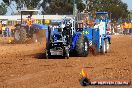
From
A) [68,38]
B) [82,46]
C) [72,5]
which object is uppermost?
[72,5]

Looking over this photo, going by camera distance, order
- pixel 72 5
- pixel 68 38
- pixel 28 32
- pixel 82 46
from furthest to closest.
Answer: pixel 72 5
pixel 28 32
pixel 82 46
pixel 68 38

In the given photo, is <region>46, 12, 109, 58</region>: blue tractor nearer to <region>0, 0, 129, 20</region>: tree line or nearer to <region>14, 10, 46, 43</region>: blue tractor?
<region>14, 10, 46, 43</region>: blue tractor

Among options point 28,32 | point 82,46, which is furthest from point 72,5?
point 82,46

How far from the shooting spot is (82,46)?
63.5 feet

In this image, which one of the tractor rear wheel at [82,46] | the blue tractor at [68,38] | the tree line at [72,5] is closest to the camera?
the blue tractor at [68,38]

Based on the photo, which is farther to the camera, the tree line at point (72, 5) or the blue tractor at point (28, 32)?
the tree line at point (72, 5)

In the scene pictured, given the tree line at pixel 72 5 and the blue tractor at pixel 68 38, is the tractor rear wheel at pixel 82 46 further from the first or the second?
the tree line at pixel 72 5

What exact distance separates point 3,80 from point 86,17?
11446mm

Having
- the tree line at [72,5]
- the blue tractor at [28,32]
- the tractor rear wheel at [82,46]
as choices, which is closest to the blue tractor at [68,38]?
the tractor rear wheel at [82,46]

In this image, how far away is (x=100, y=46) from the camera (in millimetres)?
22141

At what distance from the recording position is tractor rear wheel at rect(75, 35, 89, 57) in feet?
63.2

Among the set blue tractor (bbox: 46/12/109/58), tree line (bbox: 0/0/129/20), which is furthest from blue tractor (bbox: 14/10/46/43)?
tree line (bbox: 0/0/129/20)

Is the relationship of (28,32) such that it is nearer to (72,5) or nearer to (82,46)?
(82,46)

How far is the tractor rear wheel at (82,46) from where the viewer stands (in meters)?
19.2
